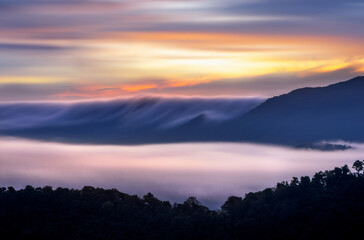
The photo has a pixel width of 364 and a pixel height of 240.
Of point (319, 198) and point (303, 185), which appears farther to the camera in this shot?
point (303, 185)

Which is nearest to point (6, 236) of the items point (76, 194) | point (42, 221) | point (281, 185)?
point (42, 221)

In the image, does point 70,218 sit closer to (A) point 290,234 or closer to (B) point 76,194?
(B) point 76,194

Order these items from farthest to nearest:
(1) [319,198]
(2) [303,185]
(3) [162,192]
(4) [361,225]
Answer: (3) [162,192]
(2) [303,185]
(1) [319,198]
(4) [361,225]

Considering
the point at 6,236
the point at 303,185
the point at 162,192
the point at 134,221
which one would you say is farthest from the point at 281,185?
the point at 162,192

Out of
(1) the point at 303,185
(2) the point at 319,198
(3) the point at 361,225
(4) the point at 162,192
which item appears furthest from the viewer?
(4) the point at 162,192

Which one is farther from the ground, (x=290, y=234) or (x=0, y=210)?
(x=0, y=210)

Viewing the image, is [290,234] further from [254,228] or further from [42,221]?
[42,221]
